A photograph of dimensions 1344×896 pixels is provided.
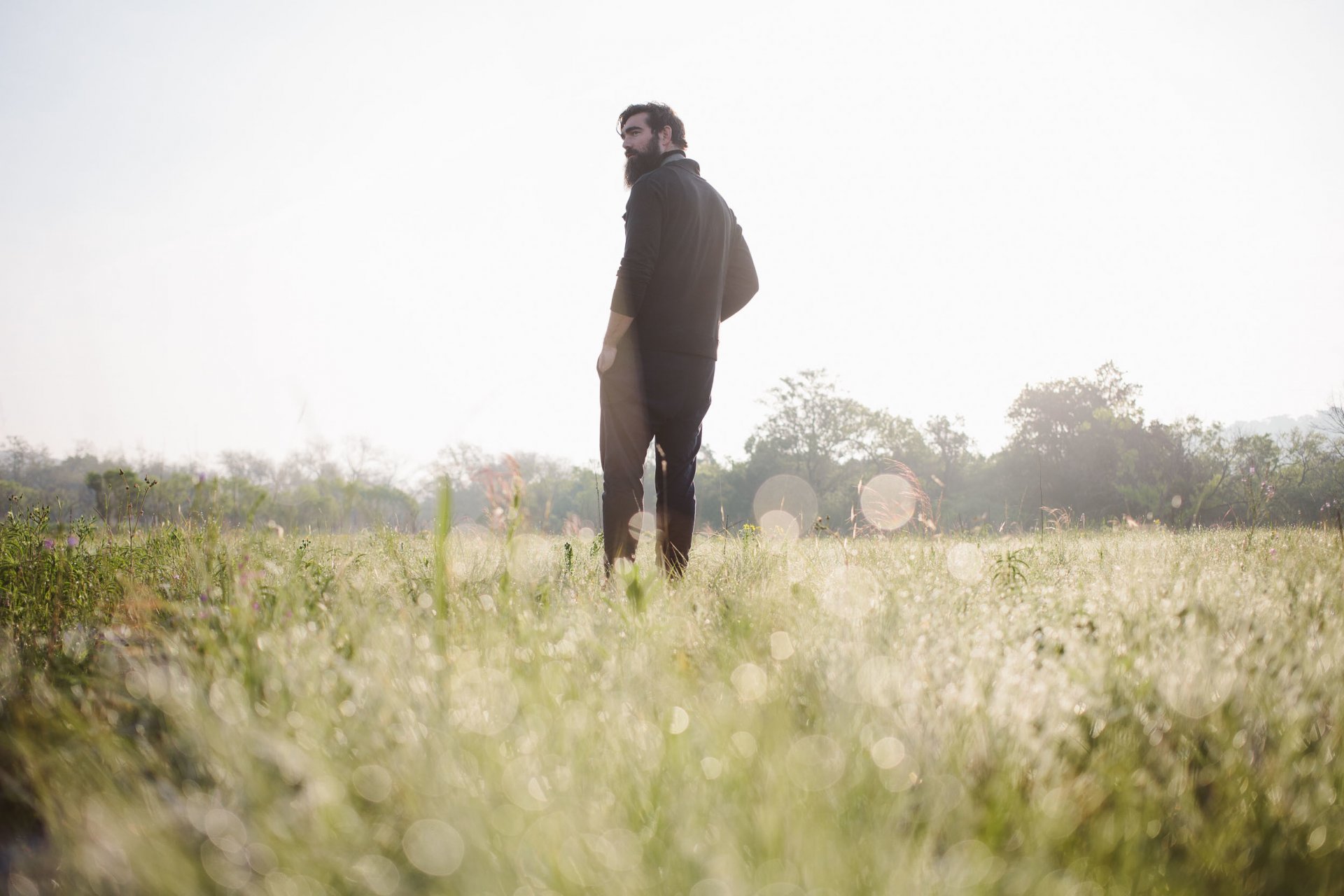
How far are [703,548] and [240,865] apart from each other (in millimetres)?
3893

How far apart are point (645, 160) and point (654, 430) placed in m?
1.59

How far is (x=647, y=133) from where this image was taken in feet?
11.9

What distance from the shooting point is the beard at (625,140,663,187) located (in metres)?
3.65

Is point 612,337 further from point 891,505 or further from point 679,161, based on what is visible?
point 891,505

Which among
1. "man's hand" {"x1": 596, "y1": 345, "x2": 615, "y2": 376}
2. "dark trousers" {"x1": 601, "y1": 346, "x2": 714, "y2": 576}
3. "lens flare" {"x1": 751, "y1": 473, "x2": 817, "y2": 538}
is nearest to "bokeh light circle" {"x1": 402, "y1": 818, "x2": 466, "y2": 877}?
"dark trousers" {"x1": 601, "y1": 346, "x2": 714, "y2": 576}

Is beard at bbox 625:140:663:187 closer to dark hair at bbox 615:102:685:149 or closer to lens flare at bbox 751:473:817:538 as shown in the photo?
dark hair at bbox 615:102:685:149

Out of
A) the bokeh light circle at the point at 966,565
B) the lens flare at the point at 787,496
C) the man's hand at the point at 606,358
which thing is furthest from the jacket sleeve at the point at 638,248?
the lens flare at the point at 787,496

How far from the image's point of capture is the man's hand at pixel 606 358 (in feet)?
10.8

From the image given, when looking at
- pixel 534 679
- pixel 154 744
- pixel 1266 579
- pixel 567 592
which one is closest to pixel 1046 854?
pixel 534 679

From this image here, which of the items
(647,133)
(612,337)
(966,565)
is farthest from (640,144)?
(966,565)

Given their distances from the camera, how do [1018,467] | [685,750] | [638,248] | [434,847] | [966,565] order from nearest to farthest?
[434,847], [685,750], [966,565], [638,248], [1018,467]

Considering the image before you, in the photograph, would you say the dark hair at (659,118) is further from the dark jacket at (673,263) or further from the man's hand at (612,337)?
the man's hand at (612,337)

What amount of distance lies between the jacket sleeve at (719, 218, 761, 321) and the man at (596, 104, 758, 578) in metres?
0.45

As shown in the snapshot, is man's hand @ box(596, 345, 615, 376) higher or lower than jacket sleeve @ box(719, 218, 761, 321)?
lower
